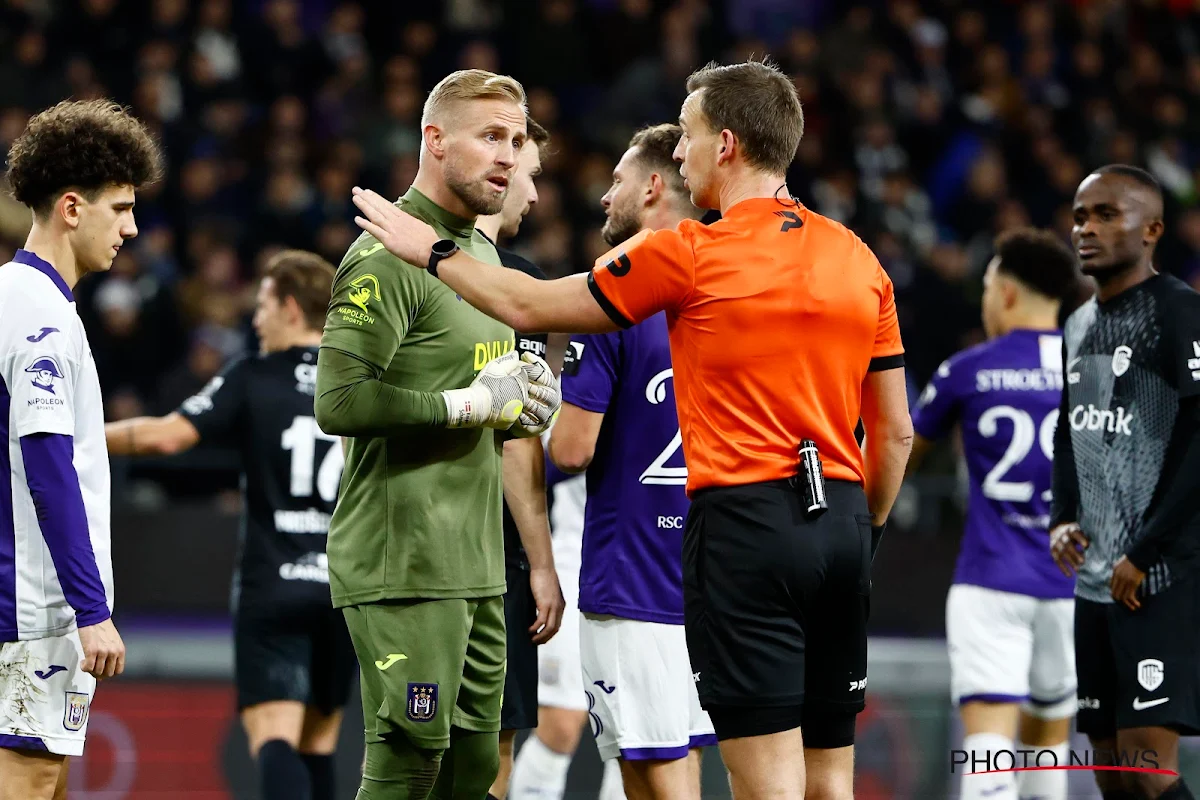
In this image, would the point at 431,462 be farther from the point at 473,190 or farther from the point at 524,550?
the point at 524,550

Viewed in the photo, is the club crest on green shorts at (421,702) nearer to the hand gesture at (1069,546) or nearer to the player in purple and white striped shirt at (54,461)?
the player in purple and white striped shirt at (54,461)

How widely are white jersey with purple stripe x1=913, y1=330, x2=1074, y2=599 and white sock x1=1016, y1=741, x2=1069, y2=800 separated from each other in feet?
2.54

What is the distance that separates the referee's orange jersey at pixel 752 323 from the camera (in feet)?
12.8

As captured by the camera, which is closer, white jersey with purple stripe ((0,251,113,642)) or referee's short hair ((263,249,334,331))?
white jersey with purple stripe ((0,251,113,642))

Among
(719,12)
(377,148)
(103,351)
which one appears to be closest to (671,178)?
(103,351)

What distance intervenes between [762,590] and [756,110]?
50.5 inches

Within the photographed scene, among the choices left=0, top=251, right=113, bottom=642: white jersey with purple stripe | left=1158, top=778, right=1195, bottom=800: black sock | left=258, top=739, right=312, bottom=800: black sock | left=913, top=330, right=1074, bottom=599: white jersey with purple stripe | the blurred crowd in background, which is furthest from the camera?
the blurred crowd in background

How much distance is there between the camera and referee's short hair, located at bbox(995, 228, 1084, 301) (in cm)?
689

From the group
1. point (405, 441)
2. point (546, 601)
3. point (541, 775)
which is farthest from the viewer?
point (541, 775)

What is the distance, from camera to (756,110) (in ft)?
13.3

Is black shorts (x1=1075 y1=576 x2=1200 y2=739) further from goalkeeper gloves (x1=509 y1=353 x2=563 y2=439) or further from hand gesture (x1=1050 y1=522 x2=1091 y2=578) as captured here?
goalkeeper gloves (x1=509 y1=353 x2=563 y2=439)

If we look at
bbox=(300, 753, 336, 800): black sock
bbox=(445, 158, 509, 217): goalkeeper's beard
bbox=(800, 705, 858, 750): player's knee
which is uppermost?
bbox=(445, 158, 509, 217): goalkeeper's beard

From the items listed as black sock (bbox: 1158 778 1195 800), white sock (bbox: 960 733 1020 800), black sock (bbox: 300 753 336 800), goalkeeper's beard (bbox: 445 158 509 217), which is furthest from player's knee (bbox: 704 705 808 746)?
black sock (bbox: 300 753 336 800)

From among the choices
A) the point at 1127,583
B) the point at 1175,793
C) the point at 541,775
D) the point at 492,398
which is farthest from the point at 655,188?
the point at 1175,793
